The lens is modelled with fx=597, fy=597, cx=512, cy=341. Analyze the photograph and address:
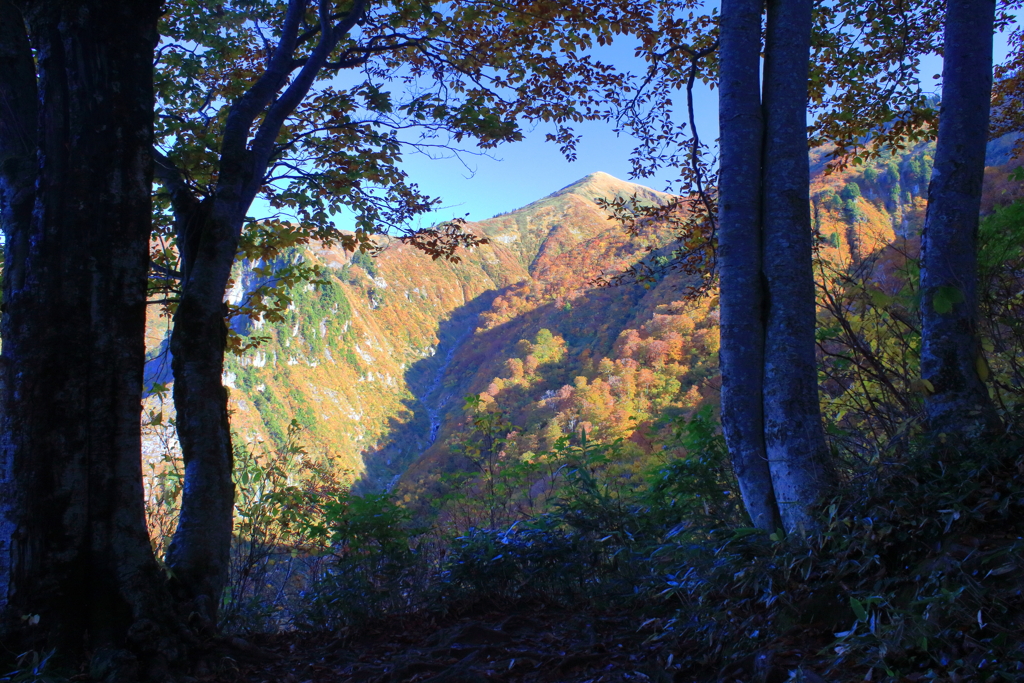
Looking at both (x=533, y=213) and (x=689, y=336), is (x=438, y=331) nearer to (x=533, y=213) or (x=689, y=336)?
(x=533, y=213)

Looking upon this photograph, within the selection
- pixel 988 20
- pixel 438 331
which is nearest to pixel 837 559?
pixel 988 20

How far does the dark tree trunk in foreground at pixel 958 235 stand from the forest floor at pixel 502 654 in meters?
1.28

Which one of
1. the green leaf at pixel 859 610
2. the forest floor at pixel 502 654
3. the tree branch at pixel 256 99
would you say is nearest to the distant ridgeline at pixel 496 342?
the tree branch at pixel 256 99

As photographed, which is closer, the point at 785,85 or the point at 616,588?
the point at 785,85

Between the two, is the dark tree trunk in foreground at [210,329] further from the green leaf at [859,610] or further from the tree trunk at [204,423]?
the green leaf at [859,610]

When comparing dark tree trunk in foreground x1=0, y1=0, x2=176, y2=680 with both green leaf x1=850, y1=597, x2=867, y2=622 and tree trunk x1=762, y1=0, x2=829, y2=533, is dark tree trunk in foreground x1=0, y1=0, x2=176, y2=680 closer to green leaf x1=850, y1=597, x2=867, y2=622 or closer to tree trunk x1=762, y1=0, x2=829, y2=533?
green leaf x1=850, y1=597, x2=867, y2=622

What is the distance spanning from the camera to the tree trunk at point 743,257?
9.28ft

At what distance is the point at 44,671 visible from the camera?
2127mm

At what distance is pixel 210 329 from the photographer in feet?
11.7

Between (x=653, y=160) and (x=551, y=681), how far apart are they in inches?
178

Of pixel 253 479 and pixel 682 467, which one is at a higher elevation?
pixel 253 479

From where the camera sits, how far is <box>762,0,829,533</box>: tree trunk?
2.62 meters

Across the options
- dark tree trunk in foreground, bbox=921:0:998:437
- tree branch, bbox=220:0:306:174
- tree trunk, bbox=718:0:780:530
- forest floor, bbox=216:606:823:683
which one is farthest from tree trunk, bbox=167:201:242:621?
dark tree trunk in foreground, bbox=921:0:998:437

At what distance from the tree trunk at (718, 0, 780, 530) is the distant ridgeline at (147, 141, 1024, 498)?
1.90 metres
